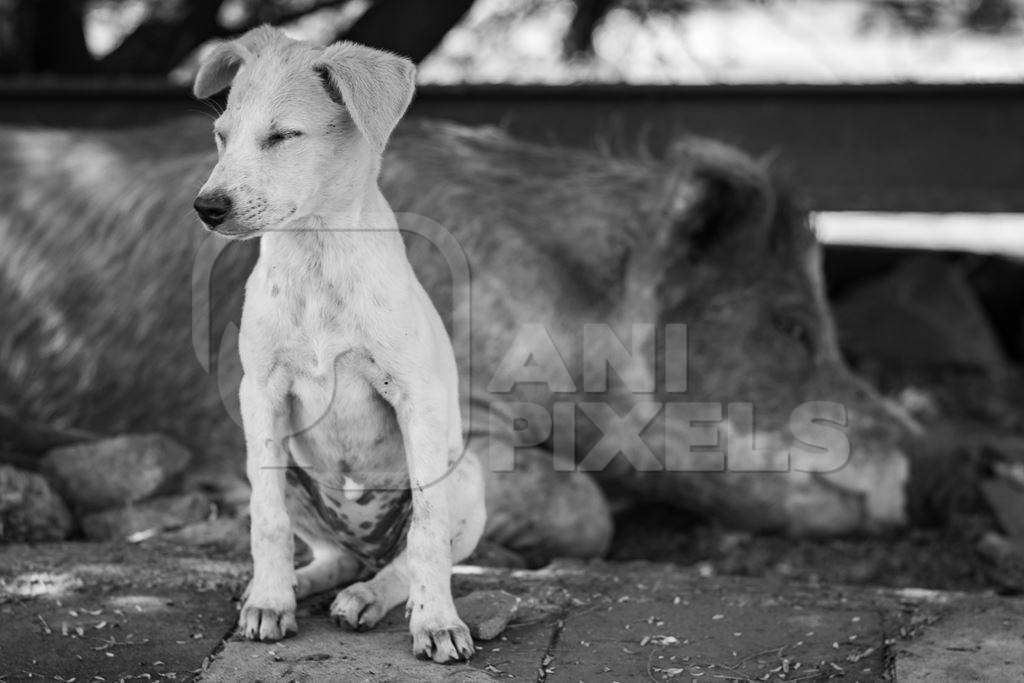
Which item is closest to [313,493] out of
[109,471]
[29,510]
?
[29,510]

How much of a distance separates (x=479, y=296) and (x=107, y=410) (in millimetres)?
1472

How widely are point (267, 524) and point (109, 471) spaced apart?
1.48m

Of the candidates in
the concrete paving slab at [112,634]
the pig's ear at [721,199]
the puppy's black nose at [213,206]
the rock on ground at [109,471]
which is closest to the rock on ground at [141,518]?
the rock on ground at [109,471]

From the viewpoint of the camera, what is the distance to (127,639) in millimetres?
2996

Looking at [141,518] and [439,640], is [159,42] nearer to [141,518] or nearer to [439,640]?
[141,518]

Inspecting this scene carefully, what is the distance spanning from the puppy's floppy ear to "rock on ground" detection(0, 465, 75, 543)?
1461mm

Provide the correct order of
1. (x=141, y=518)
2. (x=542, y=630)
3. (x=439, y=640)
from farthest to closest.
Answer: (x=141, y=518) → (x=542, y=630) → (x=439, y=640)

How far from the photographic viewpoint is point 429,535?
2898mm

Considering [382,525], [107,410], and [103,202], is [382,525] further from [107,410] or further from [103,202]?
[103,202]

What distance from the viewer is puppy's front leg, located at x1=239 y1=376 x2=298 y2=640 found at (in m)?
Result: 2.93

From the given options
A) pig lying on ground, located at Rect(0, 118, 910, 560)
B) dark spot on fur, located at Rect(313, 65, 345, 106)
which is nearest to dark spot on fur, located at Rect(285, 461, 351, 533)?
dark spot on fur, located at Rect(313, 65, 345, 106)

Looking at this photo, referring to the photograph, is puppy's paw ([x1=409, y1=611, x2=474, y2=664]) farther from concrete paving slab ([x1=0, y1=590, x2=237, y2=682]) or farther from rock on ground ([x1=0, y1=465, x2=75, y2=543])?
rock on ground ([x1=0, y1=465, x2=75, y2=543])

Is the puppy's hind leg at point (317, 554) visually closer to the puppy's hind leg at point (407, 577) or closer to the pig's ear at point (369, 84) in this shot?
the puppy's hind leg at point (407, 577)

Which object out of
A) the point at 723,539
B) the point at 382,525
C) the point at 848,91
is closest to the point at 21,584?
the point at 382,525
